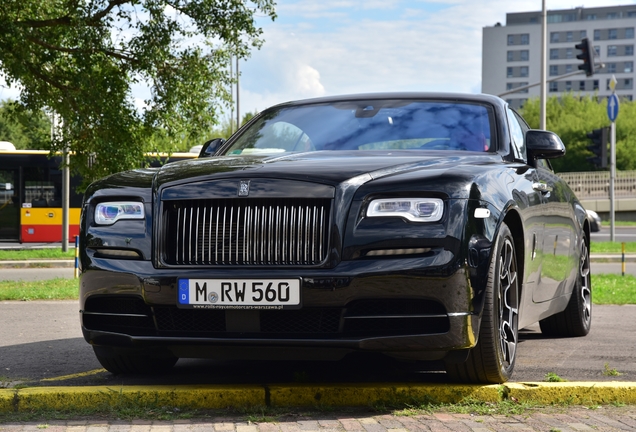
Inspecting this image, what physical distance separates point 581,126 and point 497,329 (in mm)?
67060

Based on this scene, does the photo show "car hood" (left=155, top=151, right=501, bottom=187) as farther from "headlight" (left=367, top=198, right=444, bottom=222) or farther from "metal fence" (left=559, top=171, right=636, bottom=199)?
"metal fence" (left=559, top=171, right=636, bottom=199)

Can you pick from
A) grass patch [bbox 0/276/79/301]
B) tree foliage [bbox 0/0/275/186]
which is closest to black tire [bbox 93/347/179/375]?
grass patch [bbox 0/276/79/301]

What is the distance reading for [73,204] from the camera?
30172 millimetres

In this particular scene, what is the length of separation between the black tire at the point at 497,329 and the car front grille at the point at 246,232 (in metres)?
0.89

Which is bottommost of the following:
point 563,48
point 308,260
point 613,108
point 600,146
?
point 308,260

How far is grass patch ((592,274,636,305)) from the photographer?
1137 cm

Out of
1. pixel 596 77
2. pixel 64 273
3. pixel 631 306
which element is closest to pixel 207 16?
pixel 64 273

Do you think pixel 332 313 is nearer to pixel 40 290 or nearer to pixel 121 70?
pixel 40 290

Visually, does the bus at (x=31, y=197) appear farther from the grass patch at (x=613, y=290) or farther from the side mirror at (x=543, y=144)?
the side mirror at (x=543, y=144)

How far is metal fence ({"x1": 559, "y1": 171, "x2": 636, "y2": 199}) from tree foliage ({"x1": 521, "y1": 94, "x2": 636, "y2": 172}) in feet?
41.7

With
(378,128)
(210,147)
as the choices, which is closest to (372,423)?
(378,128)

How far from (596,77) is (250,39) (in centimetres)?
11919

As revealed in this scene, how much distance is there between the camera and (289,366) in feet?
19.2

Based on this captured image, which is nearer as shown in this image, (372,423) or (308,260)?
(372,423)
